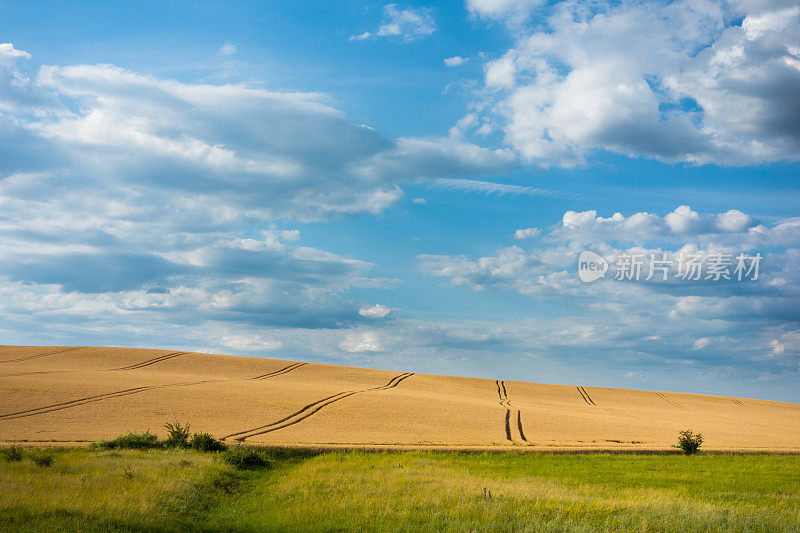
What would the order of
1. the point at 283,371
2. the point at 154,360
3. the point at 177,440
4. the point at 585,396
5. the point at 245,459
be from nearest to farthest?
the point at 245,459
the point at 177,440
the point at 154,360
the point at 283,371
the point at 585,396

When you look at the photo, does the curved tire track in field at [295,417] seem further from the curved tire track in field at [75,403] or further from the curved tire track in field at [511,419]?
the curved tire track in field at [511,419]

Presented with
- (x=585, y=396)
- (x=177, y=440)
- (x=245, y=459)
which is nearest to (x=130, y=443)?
(x=177, y=440)

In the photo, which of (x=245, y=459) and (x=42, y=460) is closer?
(x=42, y=460)

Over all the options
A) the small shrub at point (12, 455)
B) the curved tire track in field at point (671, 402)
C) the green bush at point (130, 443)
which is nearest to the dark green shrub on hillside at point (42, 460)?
the small shrub at point (12, 455)

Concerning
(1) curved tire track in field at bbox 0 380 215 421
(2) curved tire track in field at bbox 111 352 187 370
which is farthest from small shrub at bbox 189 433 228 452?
(2) curved tire track in field at bbox 111 352 187 370

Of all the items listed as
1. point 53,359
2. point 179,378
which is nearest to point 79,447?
point 179,378

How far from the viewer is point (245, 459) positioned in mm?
22359

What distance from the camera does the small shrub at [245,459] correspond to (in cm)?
2205

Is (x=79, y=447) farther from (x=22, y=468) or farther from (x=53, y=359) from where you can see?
(x=53, y=359)

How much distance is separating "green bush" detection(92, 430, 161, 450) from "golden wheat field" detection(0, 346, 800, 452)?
2.90 m

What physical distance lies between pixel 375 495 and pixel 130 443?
13240 millimetres

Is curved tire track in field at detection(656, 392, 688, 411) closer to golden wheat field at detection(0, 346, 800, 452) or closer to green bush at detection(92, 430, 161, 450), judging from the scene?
golden wheat field at detection(0, 346, 800, 452)

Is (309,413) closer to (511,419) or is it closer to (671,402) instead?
(511,419)

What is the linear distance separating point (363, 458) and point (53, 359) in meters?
48.3
